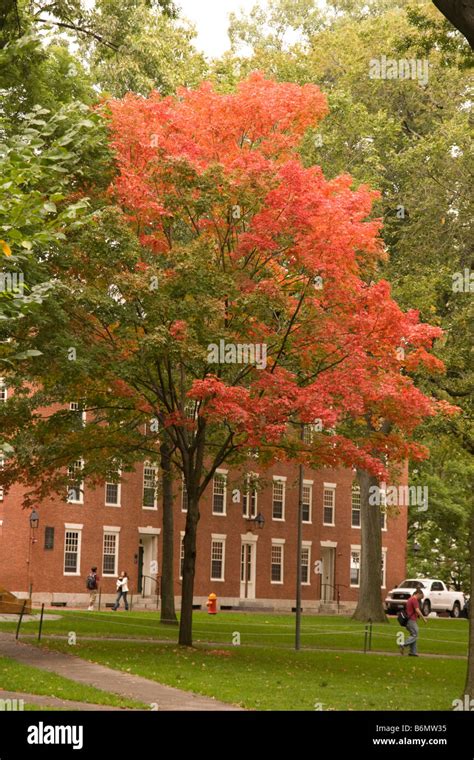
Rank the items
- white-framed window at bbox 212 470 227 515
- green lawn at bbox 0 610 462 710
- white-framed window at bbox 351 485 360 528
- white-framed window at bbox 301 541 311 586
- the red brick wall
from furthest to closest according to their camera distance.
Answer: white-framed window at bbox 351 485 360 528
white-framed window at bbox 301 541 311 586
white-framed window at bbox 212 470 227 515
the red brick wall
green lawn at bbox 0 610 462 710

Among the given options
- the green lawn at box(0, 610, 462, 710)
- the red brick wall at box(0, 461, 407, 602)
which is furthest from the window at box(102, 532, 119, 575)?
the green lawn at box(0, 610, 462, 710)

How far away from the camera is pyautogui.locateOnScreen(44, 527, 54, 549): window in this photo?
50.7m

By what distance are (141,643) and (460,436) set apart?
36.3ft

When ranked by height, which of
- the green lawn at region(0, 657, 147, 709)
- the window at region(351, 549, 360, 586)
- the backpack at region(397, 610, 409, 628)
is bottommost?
the green lawn at region(0, 657, 147, 709)

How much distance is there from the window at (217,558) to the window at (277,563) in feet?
12.4

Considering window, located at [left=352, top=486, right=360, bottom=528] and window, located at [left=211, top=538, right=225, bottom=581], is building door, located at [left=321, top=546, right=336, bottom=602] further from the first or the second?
window, located at [left=211, top=538, right=225, bottom=581]

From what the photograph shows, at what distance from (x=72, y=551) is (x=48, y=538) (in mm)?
1727

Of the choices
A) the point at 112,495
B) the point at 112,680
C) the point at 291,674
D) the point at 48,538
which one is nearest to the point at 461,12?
the point at 112,680

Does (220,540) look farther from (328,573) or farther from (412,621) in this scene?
(412,621)

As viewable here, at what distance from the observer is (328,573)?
64562 millimetres

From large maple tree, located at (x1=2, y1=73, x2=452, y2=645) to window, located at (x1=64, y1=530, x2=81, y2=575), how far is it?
2497 centimetres

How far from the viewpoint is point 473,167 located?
35219 millimetres

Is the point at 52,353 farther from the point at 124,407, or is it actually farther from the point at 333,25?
the point at 333,25
